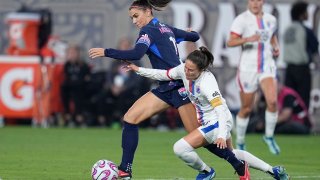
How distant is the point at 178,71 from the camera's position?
1185 centimetres

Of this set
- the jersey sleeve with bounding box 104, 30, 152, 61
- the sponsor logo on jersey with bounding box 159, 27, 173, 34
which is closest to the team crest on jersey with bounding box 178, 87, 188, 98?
the jersey sleeve with bounding box 104, 30, 152, 61

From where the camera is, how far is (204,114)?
1171 cm

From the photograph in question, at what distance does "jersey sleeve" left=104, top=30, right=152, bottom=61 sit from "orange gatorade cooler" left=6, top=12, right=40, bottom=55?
1139 centimetres

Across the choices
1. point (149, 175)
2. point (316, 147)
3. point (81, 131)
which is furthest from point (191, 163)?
point (81, 131)

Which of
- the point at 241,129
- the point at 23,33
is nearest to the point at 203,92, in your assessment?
the point at 241,129

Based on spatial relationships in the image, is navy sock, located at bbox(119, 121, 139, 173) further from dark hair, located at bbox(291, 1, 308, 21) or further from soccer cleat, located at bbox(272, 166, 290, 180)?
dark hair, located at bbox(291, 1, 308, 21)

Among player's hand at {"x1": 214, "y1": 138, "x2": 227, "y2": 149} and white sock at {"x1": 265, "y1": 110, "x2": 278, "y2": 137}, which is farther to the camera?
white sock at {"x1": 265, "y1": 110, "x2": 278, "y2": 137}

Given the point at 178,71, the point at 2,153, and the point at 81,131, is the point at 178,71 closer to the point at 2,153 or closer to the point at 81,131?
the point at 2,153

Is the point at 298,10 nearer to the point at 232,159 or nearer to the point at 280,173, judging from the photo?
the point at 280,173

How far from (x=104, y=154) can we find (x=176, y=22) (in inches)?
305

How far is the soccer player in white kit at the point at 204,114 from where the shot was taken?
11.4 meters

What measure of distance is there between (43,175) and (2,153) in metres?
3.45

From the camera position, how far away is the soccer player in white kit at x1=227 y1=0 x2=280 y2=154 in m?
16.5

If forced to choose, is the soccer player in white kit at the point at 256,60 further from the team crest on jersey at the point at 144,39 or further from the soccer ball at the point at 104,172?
the soccer ball at the point at 104,172
